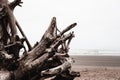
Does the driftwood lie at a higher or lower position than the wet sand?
higher

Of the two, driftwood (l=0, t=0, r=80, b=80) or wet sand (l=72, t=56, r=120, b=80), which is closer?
driftwood (l=0, t=0, r=80, b=80)

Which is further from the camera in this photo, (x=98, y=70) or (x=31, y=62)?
(x=98, y=70)

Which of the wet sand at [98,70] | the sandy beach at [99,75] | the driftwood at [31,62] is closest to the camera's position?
the driftwood at [31,62]

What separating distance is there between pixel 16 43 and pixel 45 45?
0.56 metres

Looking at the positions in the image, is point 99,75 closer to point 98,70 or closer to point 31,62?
point 98,70

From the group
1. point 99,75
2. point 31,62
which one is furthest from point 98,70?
point 31,62

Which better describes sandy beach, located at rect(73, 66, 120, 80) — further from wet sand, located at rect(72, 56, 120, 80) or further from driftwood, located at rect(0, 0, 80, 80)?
driftwood, located at rect(0, 0, 80, 80)

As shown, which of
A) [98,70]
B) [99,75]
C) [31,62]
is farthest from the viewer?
[98,70]

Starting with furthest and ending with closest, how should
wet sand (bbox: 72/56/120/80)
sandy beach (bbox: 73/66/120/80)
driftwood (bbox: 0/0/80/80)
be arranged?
wet sand (bbox: 72/56/120/80) → sandy beach (bbox: 73/66/120/80) → driftwood (bbox: 0/0/80/80)

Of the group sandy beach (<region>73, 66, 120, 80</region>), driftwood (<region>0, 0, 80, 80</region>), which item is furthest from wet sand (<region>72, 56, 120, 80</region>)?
driftwood (<region>0, 0, 80, 80</region>)

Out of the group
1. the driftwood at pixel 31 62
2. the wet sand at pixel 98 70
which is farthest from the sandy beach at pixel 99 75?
the driftwood at pixel 31 62

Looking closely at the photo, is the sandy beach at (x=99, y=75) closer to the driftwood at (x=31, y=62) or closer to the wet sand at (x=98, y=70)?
the wet sand at (x=98, y=70)

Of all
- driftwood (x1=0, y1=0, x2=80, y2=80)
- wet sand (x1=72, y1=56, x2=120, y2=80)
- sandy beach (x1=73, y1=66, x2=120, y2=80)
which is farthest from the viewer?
wet sand (x1=72, y1=56, x2=120, y2=80)

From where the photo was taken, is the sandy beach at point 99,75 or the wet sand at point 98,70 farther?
the wet sand at point 98,70
